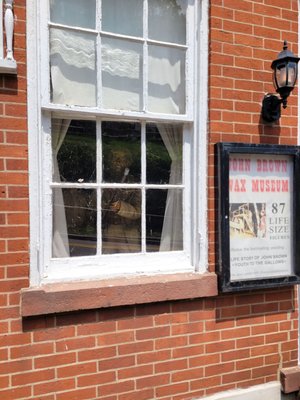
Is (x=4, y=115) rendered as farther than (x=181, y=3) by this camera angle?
No

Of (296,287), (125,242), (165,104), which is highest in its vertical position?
(165,104)

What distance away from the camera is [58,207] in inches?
109

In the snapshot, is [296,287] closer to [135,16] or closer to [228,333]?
[228,333]

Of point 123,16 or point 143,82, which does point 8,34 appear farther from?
point 143,82

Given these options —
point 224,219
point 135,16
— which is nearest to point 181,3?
point 135,16

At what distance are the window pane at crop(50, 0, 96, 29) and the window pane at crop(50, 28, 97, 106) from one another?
69 millimetres

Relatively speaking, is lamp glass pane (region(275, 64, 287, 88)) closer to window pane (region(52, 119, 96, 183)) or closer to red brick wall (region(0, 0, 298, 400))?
red brick wall (region(0, 0, 298, 400))

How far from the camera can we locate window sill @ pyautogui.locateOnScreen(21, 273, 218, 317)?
2.57 m

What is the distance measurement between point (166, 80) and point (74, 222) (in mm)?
1260

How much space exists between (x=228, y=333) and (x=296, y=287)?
2.49 feet

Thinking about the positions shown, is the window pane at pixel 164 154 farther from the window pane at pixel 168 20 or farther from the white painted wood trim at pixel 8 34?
the white painted wood trim at pixel 8 34

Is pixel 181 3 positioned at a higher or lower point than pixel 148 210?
Answer: higher

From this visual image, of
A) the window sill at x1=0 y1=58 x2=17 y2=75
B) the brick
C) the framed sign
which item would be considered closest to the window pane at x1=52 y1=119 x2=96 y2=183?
the window sill at x1=0 y1=58 x2=17 y2=75

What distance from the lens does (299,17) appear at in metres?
3.41
